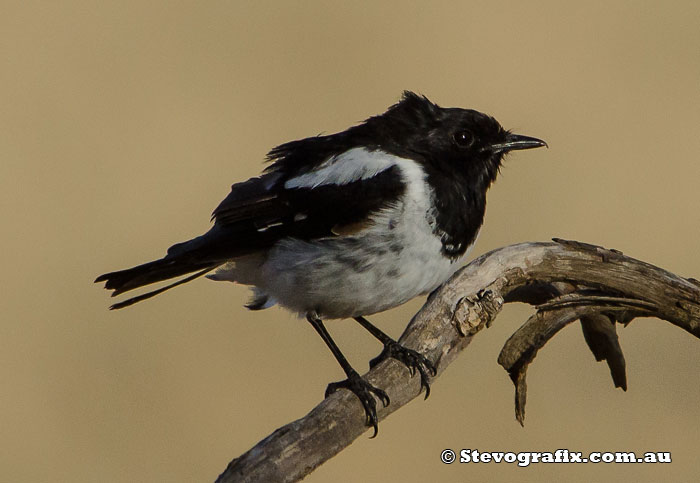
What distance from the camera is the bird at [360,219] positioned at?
4.55 m

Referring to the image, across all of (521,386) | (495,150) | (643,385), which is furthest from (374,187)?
(643,385)

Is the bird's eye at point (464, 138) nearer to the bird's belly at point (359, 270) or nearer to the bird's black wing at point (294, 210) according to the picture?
the bird's black wing at point (294, 210)

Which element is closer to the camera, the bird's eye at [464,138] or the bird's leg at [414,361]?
the bird's leg at [414,361]

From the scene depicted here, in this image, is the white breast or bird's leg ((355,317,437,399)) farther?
the white breast

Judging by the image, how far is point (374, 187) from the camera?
15.1 ft

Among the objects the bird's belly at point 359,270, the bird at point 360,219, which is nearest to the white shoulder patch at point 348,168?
the bird at point 360,219

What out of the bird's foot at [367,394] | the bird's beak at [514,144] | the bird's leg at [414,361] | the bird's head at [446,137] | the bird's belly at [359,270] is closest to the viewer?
the bird's foot at [367,394]

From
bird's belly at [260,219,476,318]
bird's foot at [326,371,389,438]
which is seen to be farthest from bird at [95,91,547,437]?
bird's foot at [326,371,389,438]

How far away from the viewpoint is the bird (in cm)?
455

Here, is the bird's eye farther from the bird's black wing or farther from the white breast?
the bird's black wing

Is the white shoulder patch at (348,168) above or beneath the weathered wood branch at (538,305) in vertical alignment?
above

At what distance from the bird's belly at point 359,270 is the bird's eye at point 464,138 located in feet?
1.84

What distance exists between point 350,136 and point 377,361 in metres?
1.07

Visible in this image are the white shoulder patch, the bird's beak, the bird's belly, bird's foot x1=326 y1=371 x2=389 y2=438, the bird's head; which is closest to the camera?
bird's foot x1=326 y1=371 x2=389 y2=438
